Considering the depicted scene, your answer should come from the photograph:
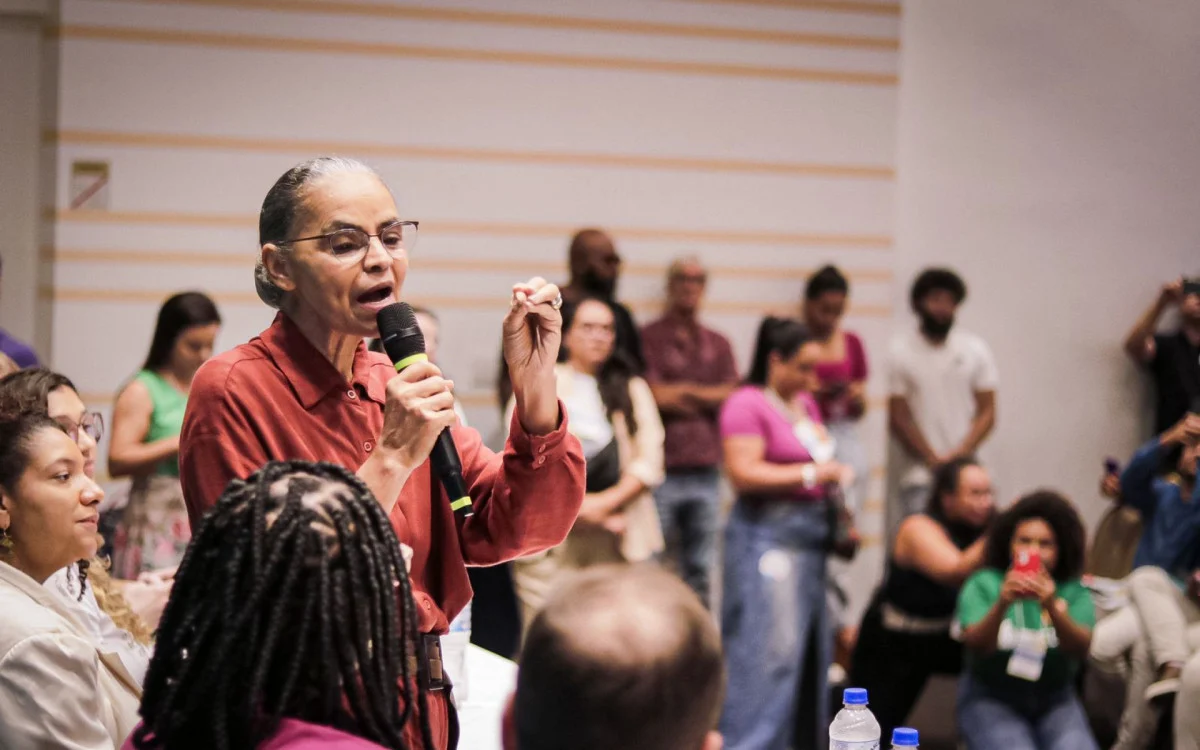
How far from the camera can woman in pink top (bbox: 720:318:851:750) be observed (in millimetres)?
4609

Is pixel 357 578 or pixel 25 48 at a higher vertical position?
pixel 25 48

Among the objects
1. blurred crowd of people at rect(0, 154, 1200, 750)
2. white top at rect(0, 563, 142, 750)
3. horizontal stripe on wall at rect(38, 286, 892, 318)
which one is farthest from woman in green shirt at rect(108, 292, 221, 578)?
white top at rect(0, 563, 142, 750)

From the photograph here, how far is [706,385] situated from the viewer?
226 inches

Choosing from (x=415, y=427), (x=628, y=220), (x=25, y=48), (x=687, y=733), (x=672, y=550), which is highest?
(x=25, y=48)

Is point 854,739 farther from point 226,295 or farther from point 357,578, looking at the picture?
point 226,295

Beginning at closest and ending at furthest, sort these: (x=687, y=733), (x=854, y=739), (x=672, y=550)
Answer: (x=687, y=733) < (x=854, y=739) < (x=672, y=550)

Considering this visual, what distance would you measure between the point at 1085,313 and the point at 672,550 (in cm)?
283

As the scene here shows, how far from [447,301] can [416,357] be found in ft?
13.6

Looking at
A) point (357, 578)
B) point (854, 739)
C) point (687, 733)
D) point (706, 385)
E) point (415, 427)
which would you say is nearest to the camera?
point (687, 733)

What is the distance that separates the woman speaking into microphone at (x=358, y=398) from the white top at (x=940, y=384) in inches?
187

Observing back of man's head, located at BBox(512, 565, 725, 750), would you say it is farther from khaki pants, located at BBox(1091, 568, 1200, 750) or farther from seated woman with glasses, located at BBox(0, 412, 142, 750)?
khaki pants, located at BBox(1091, 568, 1200, 750)

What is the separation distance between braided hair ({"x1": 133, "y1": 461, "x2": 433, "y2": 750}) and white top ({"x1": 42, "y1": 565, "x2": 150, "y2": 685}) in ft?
4.01

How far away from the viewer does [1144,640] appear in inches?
160

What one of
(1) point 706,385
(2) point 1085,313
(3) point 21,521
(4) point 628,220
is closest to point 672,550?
(1) point 706,385
